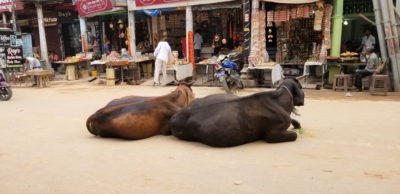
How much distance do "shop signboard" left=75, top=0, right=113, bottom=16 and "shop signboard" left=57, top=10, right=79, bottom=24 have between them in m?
3.02

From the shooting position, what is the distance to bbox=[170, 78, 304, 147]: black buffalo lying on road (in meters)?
5.14

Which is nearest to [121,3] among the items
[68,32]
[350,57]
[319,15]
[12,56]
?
[12,56]

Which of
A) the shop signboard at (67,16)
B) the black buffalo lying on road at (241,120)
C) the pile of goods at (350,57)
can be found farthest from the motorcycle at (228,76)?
the shop signboard at (67,16)

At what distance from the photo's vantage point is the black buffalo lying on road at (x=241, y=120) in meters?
5.14

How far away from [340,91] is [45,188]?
9.52 meters

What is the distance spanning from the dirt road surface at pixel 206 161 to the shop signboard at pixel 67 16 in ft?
48.2

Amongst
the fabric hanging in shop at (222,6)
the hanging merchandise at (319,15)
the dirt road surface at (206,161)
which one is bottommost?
the dirt road surface at (206,161)

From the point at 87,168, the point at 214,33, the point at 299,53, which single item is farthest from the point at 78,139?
the point at 214,33

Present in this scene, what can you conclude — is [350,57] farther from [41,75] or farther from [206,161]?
[41,75]

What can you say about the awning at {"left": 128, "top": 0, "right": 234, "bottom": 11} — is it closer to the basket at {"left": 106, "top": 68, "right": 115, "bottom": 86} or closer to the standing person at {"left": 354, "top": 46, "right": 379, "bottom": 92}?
the basket at {"left": 106, "top": 68, "right": 115, "bottom": 86}

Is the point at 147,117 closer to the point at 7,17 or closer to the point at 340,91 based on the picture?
the point at 340,91

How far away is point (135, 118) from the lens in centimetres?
580

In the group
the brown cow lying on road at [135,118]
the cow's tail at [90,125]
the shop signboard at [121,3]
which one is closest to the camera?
the brown cow lying on road at [135,118]

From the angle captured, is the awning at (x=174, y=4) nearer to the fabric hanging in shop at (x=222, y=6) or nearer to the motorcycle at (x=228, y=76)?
the fabric hanging in shop at (x=222, y=6)
